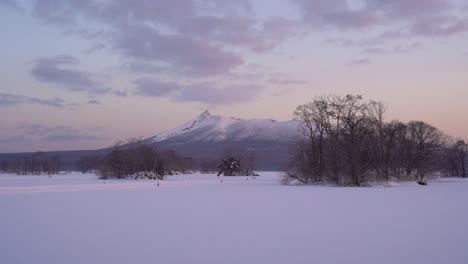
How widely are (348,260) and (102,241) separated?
7098 mm

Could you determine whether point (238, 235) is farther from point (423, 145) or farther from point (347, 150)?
point (423, 145)

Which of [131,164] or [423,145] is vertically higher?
[423,145]

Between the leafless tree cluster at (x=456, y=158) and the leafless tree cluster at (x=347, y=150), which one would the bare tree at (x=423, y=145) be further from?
the leafless tree cluster at (x=456, y=158)

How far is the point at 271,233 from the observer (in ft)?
44.7

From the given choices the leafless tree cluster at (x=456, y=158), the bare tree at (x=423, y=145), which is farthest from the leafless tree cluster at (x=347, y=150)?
the leafless tree cluster at (x=456, y=158)

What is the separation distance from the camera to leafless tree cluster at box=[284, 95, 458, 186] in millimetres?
49000

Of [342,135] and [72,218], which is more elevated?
[342,135]

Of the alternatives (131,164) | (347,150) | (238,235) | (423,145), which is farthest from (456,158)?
(238,235)

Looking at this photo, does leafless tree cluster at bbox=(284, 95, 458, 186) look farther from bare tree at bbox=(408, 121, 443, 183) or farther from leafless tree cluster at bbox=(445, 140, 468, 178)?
leafless tree cluster at bbox=(445, 140, 468, 178)

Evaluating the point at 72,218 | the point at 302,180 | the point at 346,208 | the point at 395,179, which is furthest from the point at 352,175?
the point at 72,218

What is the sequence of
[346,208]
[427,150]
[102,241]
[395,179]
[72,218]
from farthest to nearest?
[427,150] → [395,179] → [346,208] → [72,218] → [102,241]

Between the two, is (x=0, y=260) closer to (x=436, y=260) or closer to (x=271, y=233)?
(x=271, y=233)

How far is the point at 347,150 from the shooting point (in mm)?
49281

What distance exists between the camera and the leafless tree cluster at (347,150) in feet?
161
